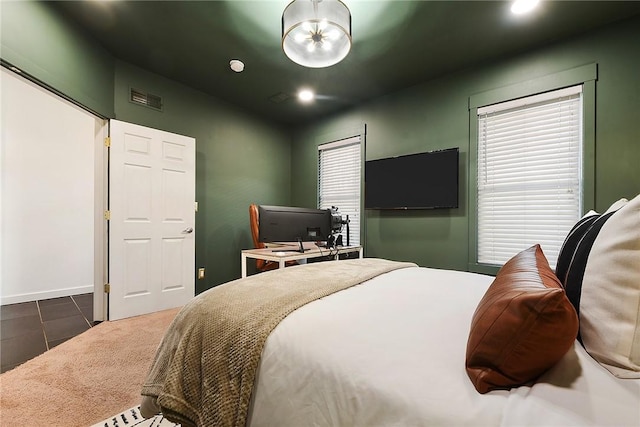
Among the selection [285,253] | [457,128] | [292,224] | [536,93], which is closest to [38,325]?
[285,253]

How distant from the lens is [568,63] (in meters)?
2.46

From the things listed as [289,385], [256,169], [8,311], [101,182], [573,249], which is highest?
[256,169]

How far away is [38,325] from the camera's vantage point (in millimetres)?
2637

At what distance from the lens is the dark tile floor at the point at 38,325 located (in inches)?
82.3

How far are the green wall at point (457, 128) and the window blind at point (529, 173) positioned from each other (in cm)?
15

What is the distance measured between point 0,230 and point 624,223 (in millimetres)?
5189

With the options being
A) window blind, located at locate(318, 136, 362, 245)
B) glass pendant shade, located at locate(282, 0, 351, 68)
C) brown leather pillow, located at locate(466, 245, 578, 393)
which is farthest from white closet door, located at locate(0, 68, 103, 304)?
brown leather pillow, located at locate(466, 245, 578, 393)

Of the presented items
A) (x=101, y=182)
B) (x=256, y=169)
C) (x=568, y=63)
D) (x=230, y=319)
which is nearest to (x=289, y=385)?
(x=230, y=319)

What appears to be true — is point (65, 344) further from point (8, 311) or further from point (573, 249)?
point (573, 249)

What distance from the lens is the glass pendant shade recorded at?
5.98 feet

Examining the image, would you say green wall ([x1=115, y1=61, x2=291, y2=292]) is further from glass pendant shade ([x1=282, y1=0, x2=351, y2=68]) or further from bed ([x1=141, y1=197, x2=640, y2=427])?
bed ([x1=141, y1=197, x2=640, y2=427])

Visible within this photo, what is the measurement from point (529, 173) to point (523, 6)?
1.40m

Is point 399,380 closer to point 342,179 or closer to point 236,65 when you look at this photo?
point 236,65

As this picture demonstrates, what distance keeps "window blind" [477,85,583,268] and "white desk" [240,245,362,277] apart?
5.02 feet
